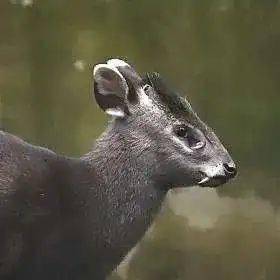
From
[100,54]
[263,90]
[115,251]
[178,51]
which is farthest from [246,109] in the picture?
[115,251]

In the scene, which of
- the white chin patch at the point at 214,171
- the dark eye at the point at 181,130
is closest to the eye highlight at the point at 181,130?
the dark eye at the point at 181,130

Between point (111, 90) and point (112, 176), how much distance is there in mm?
216

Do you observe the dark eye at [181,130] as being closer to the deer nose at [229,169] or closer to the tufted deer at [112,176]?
the tufted deer at [112,176]

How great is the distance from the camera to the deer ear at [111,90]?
1908 mm

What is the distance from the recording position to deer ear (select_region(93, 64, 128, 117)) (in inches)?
75.1

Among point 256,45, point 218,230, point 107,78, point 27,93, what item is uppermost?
point 107,78

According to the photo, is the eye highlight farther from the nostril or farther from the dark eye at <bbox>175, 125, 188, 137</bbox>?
the nostril

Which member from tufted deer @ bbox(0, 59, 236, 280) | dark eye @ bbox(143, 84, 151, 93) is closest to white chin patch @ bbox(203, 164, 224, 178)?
tufted deer @ bbox(0, 59, 236, 280)

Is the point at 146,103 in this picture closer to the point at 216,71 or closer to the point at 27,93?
the point at 216,71

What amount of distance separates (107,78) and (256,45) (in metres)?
0.97

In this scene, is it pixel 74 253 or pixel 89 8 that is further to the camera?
pixel 89 8

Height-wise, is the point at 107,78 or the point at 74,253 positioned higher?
the point at 107,78

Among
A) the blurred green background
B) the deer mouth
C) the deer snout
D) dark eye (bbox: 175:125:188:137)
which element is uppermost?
dark eye (bbox: 175:125:188:137)

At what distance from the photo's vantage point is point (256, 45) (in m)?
2.73
